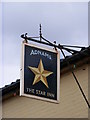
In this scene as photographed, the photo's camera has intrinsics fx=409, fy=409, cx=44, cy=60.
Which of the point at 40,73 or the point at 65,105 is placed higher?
the point at 40,73

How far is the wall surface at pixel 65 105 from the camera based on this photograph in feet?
41.8

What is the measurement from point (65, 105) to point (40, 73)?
88.4 inches

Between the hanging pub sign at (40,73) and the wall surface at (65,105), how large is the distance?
1.49 meters

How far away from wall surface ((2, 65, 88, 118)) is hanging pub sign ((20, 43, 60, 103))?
1.49 m

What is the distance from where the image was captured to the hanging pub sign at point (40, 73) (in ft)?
36.0

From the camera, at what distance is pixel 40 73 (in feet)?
36.7

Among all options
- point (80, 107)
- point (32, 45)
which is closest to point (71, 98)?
point (80, 107)

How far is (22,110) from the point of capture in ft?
46.1

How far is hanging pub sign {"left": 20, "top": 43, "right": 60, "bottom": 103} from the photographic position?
1098 cm

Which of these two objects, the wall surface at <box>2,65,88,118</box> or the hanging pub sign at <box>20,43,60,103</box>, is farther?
the wall surface at <box>2,65,88,118</box>

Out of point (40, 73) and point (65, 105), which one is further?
point (65, 105)

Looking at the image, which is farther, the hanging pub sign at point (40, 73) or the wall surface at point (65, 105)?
the wall surface at point (65, 105)

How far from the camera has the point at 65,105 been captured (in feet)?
42.6

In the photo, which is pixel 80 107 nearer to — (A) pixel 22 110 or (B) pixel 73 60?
(B) pixel 73 60
